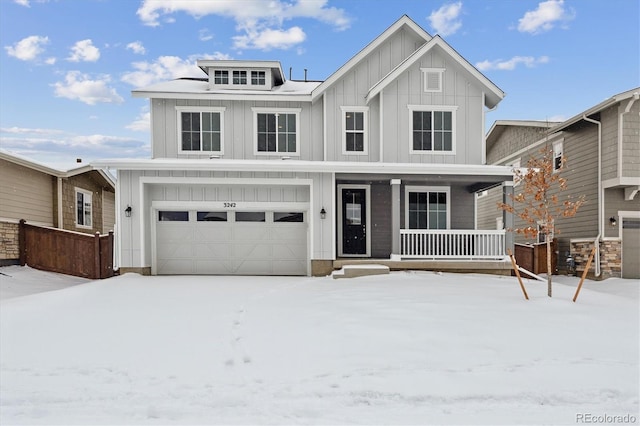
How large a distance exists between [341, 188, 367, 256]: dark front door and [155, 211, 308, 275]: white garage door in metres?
1.56

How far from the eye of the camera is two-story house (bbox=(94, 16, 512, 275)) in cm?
1047

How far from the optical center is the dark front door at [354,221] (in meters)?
12.1

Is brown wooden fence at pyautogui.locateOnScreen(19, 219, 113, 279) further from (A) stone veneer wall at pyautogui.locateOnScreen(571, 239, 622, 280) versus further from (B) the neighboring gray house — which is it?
(A) stone veneer wall at pyautogui.locateOnScreen(571, 239, 622, 280)

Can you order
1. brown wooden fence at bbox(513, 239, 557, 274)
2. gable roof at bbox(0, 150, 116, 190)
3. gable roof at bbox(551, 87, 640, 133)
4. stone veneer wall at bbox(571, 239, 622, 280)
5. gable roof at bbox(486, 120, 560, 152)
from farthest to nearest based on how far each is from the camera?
gable roof at bbox(486, 120, 560, 152)
brown wooden fence at bbox(513, 239, 557, 274)
stone veneer wall at bbox(571, 239, 622, 280)
gable roof at bbox(0, 150, 116, 190)
gable roof at bbox(551, 87, 640, 133)

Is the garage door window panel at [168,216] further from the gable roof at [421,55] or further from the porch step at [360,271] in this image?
the gable roof at [421,55]

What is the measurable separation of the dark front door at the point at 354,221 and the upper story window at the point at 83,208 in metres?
11.4

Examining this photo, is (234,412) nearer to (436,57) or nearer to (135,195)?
(135,195)

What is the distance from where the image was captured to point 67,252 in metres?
11.4

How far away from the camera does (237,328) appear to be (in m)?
5.18

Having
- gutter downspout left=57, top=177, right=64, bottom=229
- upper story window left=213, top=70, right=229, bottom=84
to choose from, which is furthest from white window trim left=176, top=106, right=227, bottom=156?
gutter downspout left=57, top=177, right=64, bottom=229

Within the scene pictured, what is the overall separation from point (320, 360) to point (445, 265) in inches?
289

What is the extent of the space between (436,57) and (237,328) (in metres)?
10.5

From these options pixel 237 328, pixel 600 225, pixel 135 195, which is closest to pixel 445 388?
pixel 237 328

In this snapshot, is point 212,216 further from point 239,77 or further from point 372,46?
point 372,46
